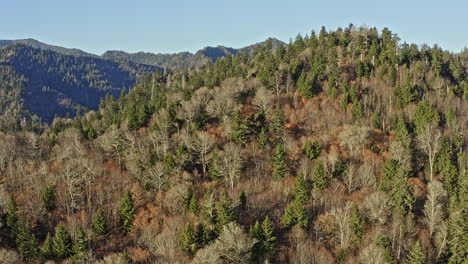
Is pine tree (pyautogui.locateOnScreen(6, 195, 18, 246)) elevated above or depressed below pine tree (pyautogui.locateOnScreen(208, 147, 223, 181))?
below

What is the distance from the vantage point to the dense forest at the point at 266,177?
60031 mm

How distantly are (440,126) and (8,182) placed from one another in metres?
107

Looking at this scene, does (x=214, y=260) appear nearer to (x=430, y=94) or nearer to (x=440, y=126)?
(x=440, y=126)

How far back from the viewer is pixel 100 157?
88.6m

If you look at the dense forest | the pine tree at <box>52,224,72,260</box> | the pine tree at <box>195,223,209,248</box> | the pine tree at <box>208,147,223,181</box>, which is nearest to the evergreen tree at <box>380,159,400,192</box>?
the dense forest

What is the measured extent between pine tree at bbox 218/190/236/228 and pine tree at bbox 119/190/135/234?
17180 millimetres

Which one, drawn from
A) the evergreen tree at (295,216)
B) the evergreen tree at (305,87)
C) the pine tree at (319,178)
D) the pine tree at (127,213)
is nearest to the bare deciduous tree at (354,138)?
the pine tree at (319,178)

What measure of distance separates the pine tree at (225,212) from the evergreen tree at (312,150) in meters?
28.0

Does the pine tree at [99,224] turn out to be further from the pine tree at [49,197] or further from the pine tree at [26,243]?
the pine tree at [49,197]

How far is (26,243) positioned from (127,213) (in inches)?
659

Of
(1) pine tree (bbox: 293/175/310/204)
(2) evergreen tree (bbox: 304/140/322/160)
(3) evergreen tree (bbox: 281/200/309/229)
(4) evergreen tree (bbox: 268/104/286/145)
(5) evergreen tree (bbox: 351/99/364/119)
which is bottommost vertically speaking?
(3) evergreen tree (bbox: 281/200/309/229)

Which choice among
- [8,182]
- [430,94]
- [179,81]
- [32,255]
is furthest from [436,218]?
[179,81]

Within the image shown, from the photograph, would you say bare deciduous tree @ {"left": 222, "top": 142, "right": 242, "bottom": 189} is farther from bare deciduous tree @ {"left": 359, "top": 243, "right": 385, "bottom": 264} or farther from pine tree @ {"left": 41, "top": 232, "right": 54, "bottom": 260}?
pine tree @ {"left": 41, "top": 232, "right": 54, "bottom": 260}

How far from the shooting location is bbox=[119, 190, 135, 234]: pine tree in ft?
224
